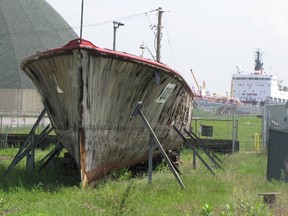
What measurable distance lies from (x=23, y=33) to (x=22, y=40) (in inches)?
46.3

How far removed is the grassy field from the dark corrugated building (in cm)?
3519

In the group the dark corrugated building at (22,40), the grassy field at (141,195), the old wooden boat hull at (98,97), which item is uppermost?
the dark corrugated building at (22,40)

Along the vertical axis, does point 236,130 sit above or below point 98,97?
below

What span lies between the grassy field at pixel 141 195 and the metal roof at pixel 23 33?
3734 centimetres

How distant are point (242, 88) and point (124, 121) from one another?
10517 cm

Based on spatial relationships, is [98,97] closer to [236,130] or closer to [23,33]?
[236,130]

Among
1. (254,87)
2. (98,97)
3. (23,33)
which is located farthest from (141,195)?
(254,87)

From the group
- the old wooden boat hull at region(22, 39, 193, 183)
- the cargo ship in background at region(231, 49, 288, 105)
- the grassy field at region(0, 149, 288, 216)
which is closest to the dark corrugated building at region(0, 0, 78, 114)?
the old wooden boat hull at region(22, 39, 193, 183)

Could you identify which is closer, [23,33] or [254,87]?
[23,33]

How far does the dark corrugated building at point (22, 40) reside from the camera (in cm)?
4738

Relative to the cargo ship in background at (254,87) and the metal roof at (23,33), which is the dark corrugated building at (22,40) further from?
the cargo ship in background at (254,87)

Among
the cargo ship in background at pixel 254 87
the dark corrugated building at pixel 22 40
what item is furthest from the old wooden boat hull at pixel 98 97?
the cargo ship in background at pixel 254 87

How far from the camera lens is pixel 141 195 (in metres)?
9.45

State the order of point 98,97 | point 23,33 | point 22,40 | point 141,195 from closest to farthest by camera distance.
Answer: point 141,195
point 98,97
point 22,40
point 23,33
